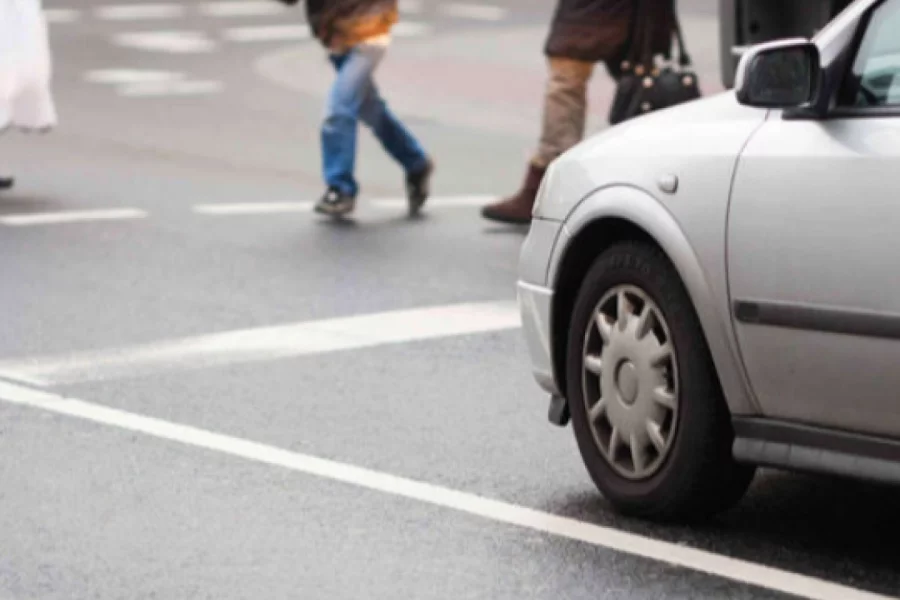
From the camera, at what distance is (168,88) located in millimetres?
20797

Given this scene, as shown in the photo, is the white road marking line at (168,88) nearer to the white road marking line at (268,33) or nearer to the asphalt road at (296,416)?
the asphalt road at (296,416)

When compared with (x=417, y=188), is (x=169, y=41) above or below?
below

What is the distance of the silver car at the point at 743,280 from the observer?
6.03 m

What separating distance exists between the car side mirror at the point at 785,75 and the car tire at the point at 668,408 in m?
0.58

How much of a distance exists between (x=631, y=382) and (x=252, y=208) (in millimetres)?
7360

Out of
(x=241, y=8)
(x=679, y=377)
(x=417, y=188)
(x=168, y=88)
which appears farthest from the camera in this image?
(x=241, y=8)

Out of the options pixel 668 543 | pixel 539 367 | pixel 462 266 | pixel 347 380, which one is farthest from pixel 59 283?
pixel 668 543

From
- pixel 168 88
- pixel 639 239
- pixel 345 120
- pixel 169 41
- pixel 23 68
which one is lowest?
pixel 169 41

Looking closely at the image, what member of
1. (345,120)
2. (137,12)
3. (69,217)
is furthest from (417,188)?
(137,12)

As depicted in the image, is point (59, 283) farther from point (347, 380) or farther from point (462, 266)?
point (347, 380)

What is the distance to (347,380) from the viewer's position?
29.1 ft

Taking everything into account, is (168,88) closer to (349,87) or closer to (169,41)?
(169,41)

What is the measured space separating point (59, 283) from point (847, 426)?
5523 millimetres

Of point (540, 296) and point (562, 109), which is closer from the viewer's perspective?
point (540, 296)
